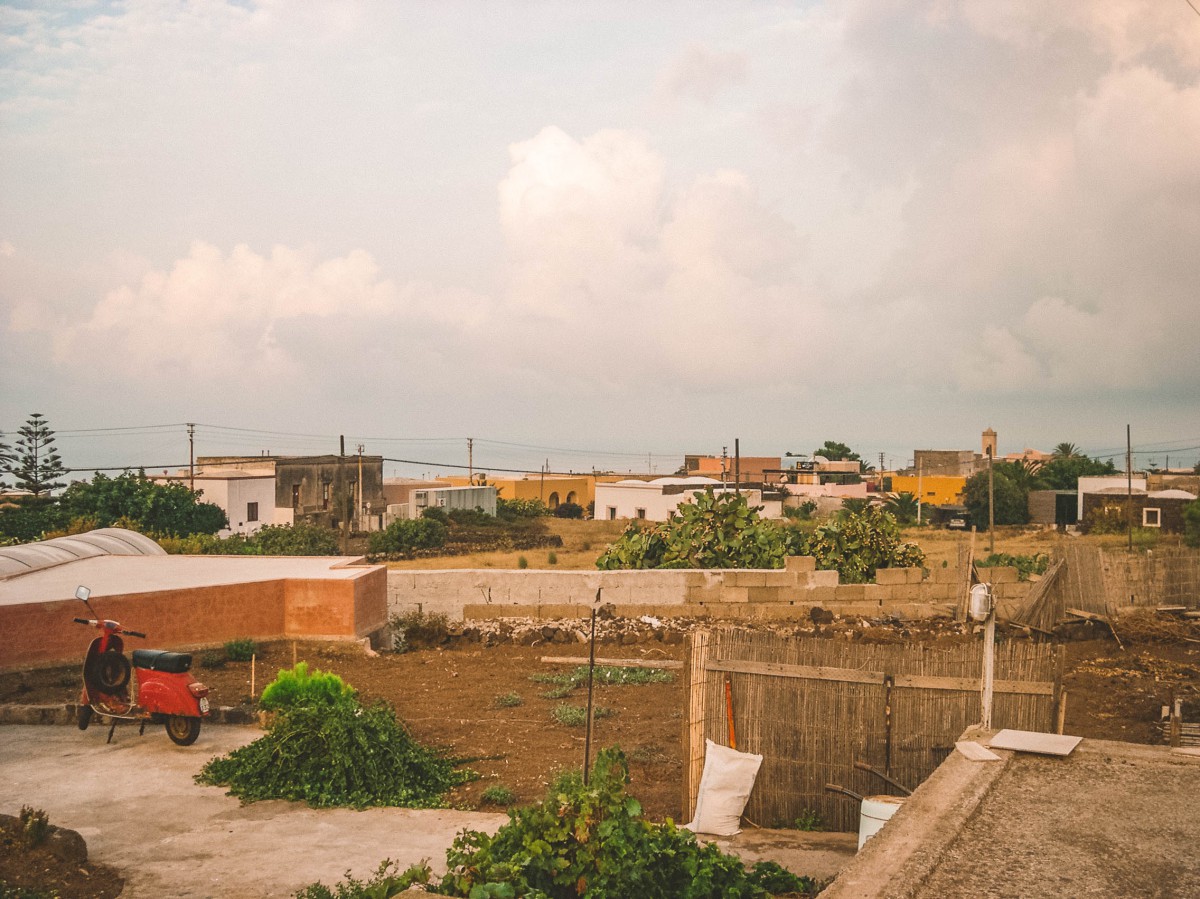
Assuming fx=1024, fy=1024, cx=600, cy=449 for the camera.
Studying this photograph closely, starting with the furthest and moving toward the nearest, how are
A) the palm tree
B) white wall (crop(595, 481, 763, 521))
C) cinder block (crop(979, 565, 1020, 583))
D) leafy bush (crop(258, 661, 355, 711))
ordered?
white wall (crop(595, 481, 763, 521))
the palm tree
cinder block (crop(979, 565, 1020, 583))
leafy bush (crop(258, 661, 355, 711))

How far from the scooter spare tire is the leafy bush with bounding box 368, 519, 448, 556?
28825 millimetres

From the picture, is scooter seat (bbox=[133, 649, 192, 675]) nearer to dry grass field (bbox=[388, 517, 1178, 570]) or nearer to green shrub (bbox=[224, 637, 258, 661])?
green shrub (bbox=[224, 637, 258, 661])

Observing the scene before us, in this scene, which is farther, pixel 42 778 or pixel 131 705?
pixel 131 705

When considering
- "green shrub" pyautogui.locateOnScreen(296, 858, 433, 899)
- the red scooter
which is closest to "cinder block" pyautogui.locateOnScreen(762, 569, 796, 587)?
the red scooter

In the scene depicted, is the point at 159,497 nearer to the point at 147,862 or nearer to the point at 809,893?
the point at 147,862

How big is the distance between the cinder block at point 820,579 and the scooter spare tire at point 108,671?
10.1 m

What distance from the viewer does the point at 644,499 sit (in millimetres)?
62062

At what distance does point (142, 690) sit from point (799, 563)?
998 cm

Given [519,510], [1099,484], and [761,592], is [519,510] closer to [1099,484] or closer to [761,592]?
[1099,484]

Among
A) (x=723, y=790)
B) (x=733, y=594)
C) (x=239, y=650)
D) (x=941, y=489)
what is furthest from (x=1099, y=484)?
(x=723, y=790)

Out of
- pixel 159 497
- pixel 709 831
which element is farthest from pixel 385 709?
pixel 159 497

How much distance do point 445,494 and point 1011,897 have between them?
2223 inches

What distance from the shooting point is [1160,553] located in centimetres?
1811

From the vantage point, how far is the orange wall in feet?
40.4
